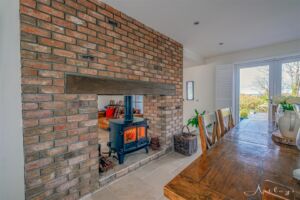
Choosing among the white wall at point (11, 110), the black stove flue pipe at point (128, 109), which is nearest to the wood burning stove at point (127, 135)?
the black stove flue pipe at point (128, 109)

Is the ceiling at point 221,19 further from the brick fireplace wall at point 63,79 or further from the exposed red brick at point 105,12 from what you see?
the brick fireplace wall at point 63,79

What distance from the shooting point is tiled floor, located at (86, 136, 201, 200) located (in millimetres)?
1699

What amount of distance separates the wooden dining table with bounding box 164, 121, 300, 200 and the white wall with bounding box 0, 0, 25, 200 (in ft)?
4.59

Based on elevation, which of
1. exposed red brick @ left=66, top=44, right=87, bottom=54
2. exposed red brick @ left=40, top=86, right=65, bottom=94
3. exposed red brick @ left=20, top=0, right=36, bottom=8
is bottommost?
exposed red brick @ left=40, top=86, right=65, bottom=94

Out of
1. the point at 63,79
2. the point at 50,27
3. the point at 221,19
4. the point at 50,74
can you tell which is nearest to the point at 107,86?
the point at 63,79

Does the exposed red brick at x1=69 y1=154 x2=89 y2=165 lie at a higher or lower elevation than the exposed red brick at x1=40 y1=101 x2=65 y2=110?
lower

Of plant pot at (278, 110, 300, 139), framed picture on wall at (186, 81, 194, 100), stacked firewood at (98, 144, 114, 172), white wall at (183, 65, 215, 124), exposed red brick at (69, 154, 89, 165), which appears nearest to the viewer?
plant pot at (278, 110, 300, 139)

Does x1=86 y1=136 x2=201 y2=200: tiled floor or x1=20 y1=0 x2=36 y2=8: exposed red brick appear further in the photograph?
x1=86 y1=136 x2=201 y2=200: tiled floor

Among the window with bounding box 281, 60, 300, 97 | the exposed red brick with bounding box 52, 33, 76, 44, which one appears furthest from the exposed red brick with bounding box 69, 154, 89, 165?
the window with bounding box 281, 60, 300, 97

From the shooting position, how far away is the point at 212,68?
14.0 feet

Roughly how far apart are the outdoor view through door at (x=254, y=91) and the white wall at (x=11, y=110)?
409cm

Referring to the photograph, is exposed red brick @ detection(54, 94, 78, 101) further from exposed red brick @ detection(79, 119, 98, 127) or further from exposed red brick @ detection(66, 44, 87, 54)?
exposed red brick @ detection(66, 44, 87, 54)

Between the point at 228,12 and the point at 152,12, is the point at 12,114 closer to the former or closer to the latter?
the point at 152,12

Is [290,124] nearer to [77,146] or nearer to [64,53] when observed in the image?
[77,146]
